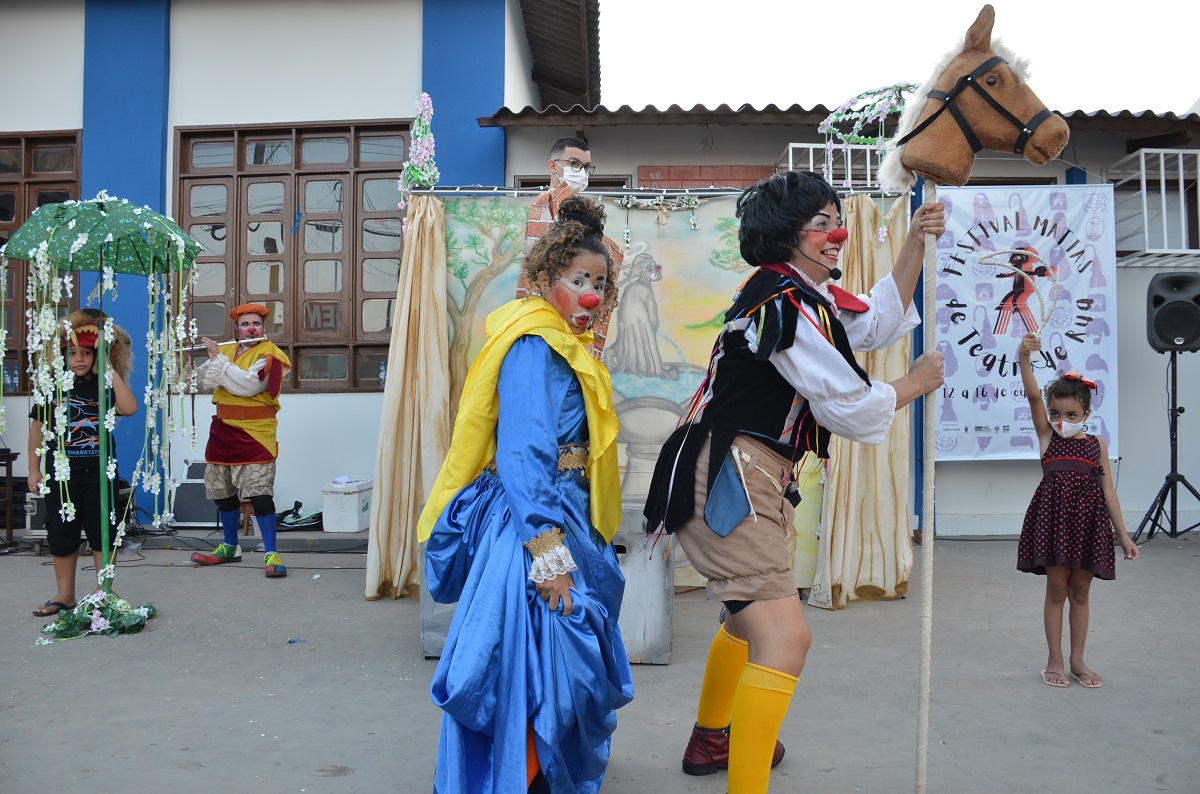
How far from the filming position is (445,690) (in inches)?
94.2

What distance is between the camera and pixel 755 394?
2592 millimetres

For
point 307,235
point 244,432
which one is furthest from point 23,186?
point 244,432

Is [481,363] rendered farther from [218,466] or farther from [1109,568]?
[218,466]

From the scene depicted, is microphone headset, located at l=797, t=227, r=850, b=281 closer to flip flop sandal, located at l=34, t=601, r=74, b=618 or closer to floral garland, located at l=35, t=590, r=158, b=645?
floral garland, located at l=35, t=590, r=158, b=645

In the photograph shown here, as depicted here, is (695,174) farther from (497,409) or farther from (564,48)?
(497,409)

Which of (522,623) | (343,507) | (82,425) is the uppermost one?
(82,425)

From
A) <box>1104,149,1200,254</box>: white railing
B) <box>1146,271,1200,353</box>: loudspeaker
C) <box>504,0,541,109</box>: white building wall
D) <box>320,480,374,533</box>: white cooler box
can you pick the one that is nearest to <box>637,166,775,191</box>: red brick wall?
<box>504,0,541,109</box>: white building wall

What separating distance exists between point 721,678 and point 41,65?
8.61 metres

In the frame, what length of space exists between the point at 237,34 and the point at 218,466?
4120 millimetres

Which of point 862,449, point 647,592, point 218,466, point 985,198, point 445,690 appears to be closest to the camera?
point 445,690

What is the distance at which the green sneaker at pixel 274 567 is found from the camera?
615 centimetres

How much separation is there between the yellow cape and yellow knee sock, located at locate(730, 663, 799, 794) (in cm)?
62

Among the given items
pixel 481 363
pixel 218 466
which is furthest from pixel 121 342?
pixel 481 363

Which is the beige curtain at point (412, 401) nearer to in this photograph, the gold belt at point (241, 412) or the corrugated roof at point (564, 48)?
the gold belt at point (241, 412)
